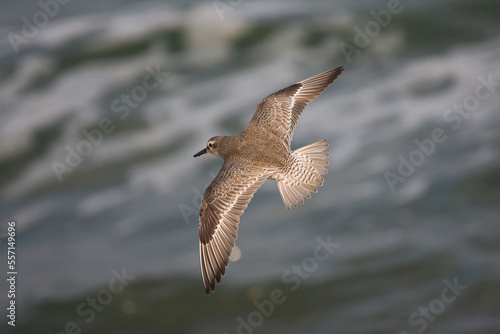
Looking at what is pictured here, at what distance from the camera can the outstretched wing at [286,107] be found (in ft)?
25.0

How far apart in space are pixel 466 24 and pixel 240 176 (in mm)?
6761

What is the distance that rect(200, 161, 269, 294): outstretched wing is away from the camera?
699 cm

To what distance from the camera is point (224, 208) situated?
709 centimetres

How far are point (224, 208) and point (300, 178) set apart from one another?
799 millimetres

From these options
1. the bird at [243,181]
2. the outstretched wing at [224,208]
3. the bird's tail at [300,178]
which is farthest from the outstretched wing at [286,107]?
the outstretched wing at [224,208]

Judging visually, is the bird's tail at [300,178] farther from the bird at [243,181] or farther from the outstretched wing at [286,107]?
the outstretched wing at [286,107]

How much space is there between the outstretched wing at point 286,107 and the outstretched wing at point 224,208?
66 centimetres

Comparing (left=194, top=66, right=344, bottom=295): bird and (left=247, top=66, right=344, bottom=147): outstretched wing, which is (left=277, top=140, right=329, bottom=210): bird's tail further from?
(left=247, top=66, right=344, bottom=147): outstretched wing

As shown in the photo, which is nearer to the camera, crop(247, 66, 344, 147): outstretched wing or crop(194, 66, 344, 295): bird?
crop(194, 66, 344, 295): bird

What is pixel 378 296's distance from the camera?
8984mm

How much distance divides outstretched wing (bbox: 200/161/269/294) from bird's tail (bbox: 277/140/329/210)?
218mm

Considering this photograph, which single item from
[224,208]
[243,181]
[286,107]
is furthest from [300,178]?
[286,107]

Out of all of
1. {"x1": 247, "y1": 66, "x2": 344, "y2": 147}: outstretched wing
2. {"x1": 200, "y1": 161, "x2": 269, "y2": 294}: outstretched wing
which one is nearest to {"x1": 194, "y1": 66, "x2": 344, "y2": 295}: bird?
{"x1": 200, "y1": 161, "x2": 269, "y2": 294}: outstretched wing

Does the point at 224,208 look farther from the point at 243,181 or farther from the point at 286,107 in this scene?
the point at 286,107
